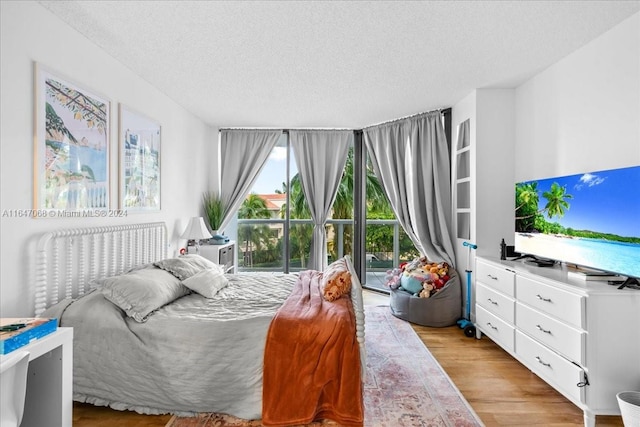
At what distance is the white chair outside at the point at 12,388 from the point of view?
1305 mm

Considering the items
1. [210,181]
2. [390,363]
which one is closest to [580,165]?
[390,363]

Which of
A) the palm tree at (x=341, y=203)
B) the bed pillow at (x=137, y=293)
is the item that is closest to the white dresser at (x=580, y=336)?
the bed pillow at (x=137, y=293)

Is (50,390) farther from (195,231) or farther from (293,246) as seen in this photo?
(293,246)

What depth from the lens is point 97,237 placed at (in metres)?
2.74

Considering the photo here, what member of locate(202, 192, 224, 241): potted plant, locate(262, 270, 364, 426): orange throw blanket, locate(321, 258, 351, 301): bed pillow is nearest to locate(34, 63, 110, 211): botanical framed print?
locate(262, 270, 364, 426): orange throw blanket

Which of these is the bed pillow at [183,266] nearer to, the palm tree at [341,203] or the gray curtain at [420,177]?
the palm tree at [341,203]

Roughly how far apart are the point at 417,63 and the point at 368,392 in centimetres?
264

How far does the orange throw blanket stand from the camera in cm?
208

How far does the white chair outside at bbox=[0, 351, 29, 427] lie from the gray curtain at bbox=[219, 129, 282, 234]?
397cm

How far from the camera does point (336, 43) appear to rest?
270 cm

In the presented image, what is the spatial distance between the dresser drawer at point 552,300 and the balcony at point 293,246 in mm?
2706

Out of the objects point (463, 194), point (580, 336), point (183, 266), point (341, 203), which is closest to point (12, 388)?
point (183, 266)

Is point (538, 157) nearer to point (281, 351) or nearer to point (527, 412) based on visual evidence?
point (527, 412)

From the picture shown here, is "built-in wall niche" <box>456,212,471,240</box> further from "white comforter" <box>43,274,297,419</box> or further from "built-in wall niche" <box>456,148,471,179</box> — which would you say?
"white comforter" <box>43,274,297,419</box>
